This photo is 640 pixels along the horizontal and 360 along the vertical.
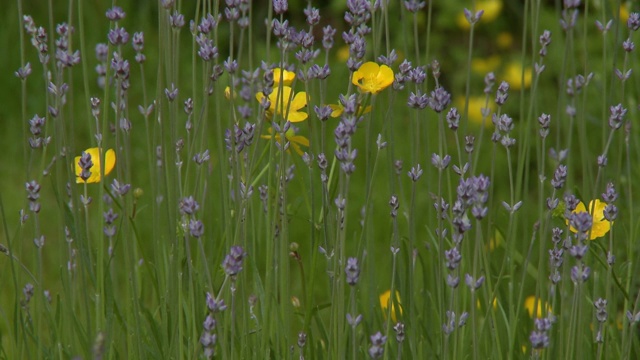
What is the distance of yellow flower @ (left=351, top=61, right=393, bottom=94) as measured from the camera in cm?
155

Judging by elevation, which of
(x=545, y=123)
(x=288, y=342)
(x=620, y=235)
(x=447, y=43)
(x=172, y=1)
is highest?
(x=447, y=43)

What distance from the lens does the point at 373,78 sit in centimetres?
160

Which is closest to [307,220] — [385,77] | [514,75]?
[385,77]


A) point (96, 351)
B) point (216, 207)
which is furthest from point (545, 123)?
point (216, 207)

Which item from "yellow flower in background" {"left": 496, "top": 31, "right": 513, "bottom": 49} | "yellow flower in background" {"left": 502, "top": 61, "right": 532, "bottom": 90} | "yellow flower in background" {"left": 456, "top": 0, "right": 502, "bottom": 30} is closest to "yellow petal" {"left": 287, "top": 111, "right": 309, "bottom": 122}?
"yellow flower in background" {"left": 502, "top": 61, "right": 532, "bottom": 90}

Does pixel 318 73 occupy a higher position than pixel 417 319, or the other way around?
pixel 318 73

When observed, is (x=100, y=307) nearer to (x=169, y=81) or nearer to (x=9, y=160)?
(x=169, y=81)

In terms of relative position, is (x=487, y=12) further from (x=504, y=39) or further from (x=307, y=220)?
(x=307, y=220)

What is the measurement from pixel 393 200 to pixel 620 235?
3.74 ft

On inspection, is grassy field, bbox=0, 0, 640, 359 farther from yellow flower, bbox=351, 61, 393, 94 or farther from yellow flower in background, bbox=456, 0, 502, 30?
yellow flower in background, bbox=456, 0, 502, 30

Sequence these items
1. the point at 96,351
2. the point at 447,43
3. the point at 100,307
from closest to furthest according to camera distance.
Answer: the point at 96,351 < the point at 100,307 < the point at 447,43

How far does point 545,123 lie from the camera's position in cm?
155

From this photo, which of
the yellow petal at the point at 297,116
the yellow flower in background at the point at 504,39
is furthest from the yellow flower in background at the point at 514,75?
the yellow petal at the point at 297,116

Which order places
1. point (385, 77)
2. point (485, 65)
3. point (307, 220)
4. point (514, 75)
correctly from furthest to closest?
point (485, 65)
point (514, 75)
point (307, 220)
point (385, 77)
